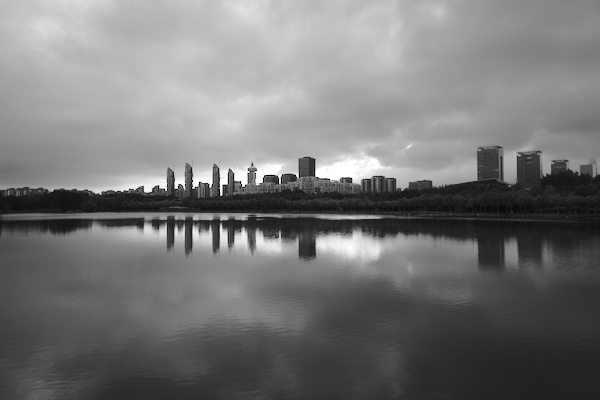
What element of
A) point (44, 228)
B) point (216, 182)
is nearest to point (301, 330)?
point (44, 228)

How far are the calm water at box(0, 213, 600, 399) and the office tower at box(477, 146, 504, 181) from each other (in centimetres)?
15390

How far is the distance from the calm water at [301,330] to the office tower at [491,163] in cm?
15390

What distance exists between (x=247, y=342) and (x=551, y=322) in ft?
21.7

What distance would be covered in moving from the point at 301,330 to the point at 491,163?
550ft

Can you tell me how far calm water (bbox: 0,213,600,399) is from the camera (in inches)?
226

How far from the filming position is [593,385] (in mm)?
5723

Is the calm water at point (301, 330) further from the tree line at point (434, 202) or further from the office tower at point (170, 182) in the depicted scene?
the office tower at point (170, 182)

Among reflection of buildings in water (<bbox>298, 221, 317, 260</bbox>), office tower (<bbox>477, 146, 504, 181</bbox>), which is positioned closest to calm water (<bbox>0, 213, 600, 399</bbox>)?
reflection of buildings in water (<bbox>298, 221, 317, 260</bbox>)

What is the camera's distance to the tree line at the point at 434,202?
60312 mm

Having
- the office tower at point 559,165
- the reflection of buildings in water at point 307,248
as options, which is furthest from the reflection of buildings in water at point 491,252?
the office tower at point 559,165

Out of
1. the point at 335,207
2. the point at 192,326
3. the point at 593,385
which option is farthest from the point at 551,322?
the point at 335,207

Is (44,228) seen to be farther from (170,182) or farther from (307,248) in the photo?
(170,182)

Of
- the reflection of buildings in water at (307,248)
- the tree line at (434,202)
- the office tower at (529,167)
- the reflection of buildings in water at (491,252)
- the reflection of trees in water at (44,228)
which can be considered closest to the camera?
the reflection of buildings in water at (491,252)

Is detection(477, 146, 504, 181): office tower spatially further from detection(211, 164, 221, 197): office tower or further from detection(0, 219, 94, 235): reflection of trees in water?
detection(0, 219, 94, 235): reflection of trees in water
